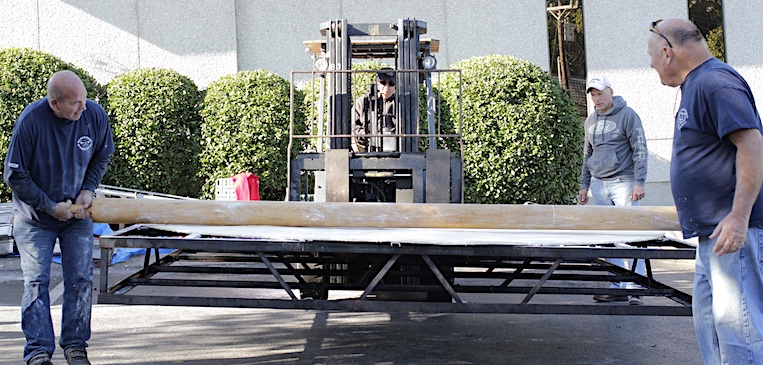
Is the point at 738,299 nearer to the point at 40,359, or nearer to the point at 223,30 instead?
the point at 40,359

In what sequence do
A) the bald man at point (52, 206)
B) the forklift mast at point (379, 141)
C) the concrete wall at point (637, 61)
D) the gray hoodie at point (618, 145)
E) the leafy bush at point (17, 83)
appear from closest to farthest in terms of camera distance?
the bald man at point (52, 206) → the forklift mast at point (379, 141) → the gray hoodie at point (618, 145) → the leafy bush at point (17, 83) → the concrete wall at point (637, 61)

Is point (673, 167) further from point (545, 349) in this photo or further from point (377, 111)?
point (377, 111)

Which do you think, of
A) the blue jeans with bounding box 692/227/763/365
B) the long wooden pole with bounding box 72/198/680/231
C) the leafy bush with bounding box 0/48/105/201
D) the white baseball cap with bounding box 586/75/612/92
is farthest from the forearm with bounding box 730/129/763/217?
the leafy bush with bounding box 0/48/105/201

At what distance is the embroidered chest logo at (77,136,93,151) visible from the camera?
14.8 feet

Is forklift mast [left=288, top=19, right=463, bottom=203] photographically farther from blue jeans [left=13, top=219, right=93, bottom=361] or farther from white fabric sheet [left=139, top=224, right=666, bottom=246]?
blue jeans [left=13, top=219, right=93, bottom=361]

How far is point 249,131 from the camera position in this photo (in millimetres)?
10180

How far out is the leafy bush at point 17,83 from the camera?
983 cm

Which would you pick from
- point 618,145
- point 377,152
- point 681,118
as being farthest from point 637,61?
point 681,118

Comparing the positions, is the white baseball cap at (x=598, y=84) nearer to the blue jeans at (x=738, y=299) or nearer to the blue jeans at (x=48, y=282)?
the blue jeans at (x=738, y=299)

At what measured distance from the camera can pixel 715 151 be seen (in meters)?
3.19

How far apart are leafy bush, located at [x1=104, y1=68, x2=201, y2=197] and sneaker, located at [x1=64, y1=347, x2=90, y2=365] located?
20.4ft

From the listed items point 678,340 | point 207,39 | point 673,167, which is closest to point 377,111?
point 678,340

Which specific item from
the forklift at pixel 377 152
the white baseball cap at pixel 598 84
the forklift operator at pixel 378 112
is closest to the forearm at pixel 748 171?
the forklift at pixel 377 152

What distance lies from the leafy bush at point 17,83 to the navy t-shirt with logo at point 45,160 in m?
5.92
